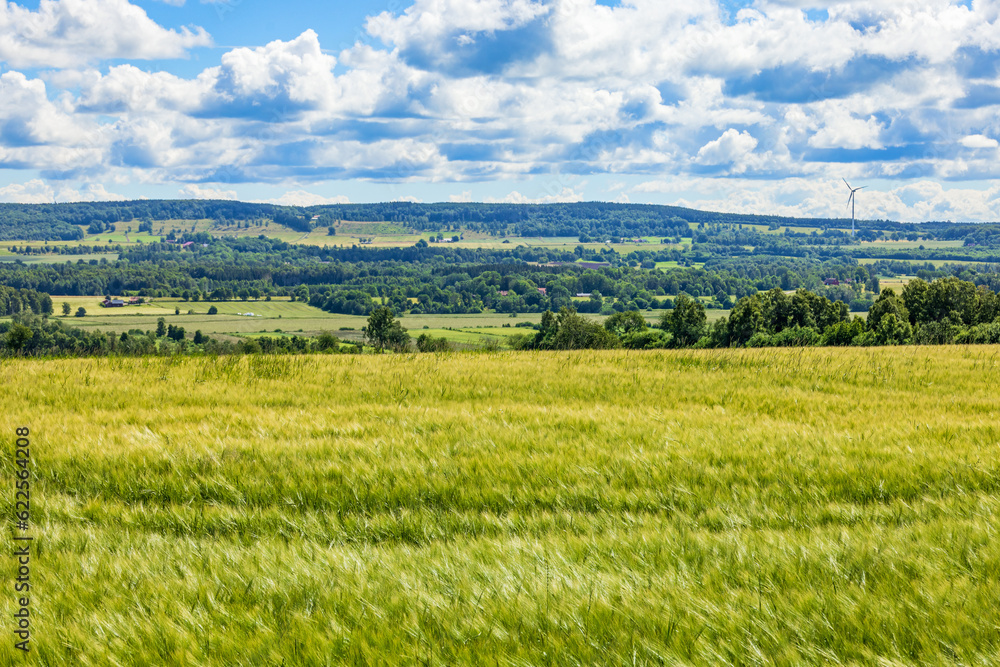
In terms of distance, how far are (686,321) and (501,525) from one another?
70201 mm

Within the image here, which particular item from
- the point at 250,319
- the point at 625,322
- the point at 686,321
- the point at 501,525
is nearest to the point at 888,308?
the point at 686,321

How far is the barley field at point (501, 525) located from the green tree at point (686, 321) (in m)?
59.6

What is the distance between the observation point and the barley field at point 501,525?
390 cm

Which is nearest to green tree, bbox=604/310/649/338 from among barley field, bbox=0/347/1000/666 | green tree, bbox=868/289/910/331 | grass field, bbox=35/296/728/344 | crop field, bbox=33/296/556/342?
grass field, bbox=35/296/728/344

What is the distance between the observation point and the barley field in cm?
390

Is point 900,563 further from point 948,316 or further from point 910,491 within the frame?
point 948,316

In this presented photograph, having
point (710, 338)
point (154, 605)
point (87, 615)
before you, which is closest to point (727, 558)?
point (154, 605)

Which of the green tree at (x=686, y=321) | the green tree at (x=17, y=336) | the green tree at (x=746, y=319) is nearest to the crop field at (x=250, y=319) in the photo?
the green tree at (x=686, y=321)

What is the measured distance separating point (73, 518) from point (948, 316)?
219 feet

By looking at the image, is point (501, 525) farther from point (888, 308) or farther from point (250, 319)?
point (250, 319)

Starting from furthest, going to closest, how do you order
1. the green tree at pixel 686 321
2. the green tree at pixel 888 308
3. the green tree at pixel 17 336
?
1. the green tree at pixel 686 321
2. the green tree at pixel 888 308
3. the green tree at pixel 17 336

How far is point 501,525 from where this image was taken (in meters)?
6.32

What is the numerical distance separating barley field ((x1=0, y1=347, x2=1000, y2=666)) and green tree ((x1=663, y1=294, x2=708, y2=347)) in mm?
59608

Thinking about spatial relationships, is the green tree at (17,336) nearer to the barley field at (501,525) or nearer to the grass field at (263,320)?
the barley field at (501,525)
